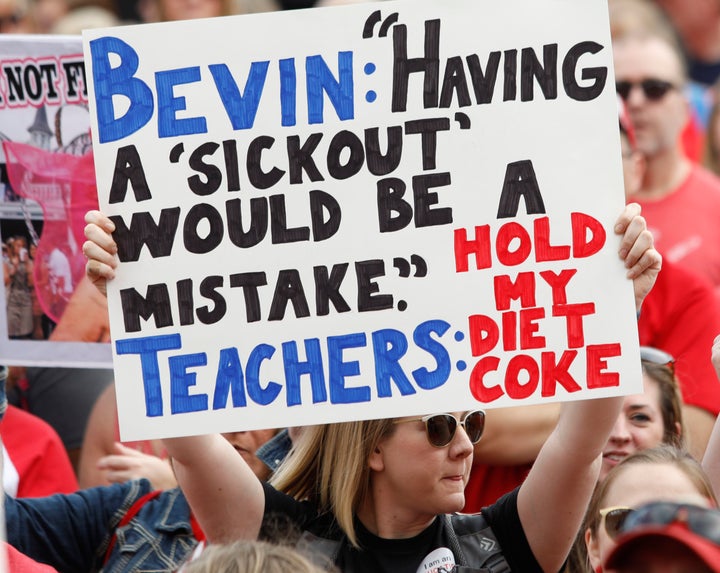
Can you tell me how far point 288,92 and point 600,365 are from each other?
87cm

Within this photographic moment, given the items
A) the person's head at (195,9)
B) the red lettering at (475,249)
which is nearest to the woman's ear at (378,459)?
the red lettering at (475,249)

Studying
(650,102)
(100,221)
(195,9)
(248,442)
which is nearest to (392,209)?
(100,221)

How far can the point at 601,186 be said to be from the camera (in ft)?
9.50

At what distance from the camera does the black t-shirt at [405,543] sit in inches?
114

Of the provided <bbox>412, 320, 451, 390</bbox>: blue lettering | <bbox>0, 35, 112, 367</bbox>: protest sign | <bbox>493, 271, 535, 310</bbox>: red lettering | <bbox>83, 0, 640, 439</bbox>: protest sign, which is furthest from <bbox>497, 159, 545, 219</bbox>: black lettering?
<bbox>0, 35, 112, 367</bbox>: protest sign

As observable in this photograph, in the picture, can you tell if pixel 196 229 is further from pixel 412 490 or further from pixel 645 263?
pixel 645 263

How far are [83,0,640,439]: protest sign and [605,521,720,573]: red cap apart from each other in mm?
893

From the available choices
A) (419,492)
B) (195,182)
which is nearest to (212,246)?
(195,182)

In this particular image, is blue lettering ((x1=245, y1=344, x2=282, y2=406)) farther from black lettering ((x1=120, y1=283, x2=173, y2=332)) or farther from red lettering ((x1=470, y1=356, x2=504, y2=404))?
red lettering ((x1=470, y1=356, x2=504, y2=404))

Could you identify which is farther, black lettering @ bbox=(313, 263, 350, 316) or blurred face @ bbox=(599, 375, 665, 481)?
blurred face @ bbox=(599, 375, 665, 481)

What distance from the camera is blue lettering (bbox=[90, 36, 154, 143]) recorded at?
2.88 metres

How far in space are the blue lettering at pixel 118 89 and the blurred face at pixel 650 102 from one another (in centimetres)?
335

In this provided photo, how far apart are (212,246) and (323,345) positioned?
1.02 feet

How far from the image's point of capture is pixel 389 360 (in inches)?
113
